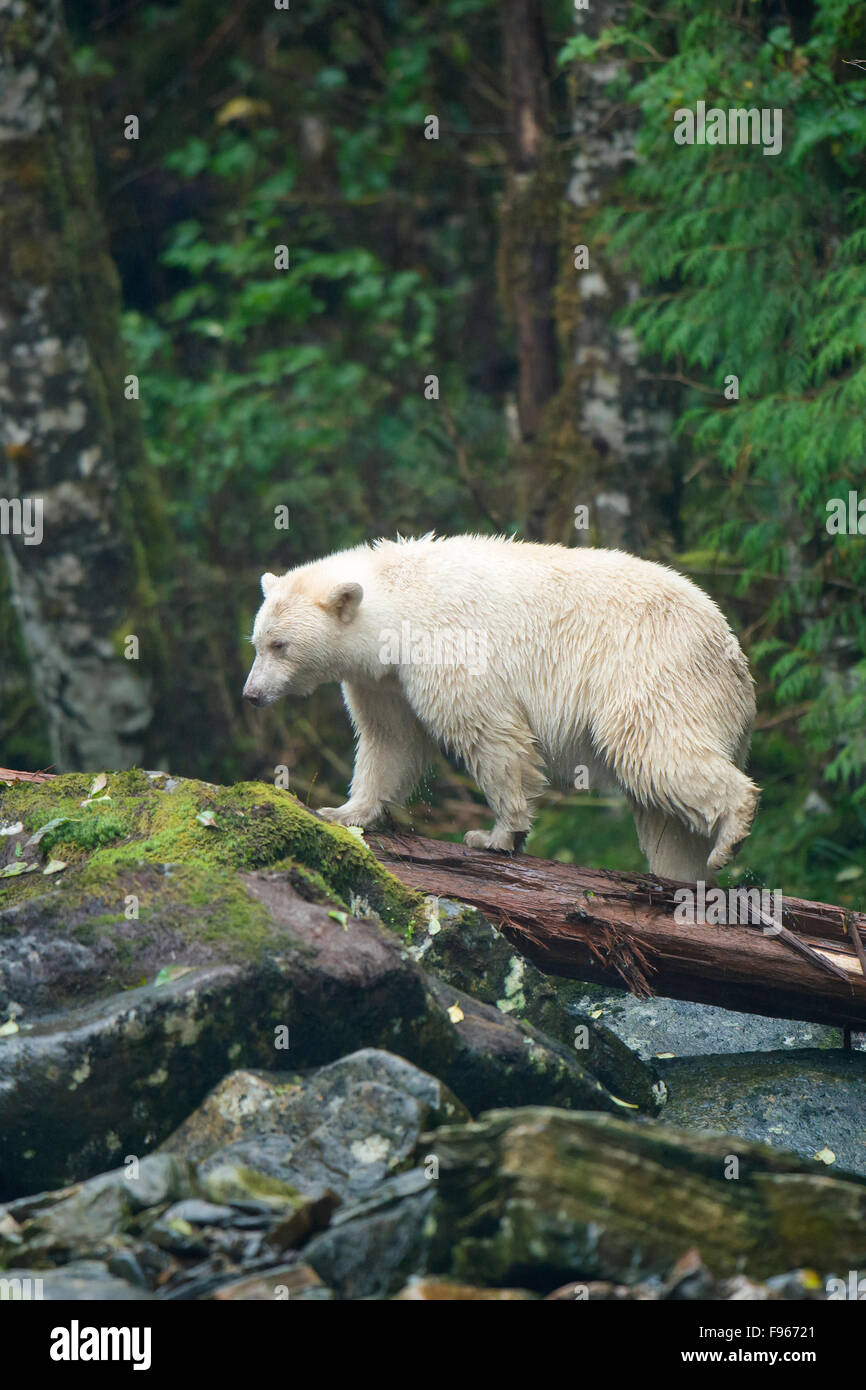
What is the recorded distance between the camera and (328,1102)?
14.8ft

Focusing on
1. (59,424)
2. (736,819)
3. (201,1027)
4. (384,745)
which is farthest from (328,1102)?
(59,424)

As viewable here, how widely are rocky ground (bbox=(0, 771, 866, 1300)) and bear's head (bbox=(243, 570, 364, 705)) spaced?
0.77 m

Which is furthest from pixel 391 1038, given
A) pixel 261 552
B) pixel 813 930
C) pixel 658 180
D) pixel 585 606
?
pixel 261 552

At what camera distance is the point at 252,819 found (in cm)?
546

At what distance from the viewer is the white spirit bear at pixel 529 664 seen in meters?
5.99

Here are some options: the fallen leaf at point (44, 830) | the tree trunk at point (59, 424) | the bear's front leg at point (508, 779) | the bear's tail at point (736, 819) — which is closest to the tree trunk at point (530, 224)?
the tree trunk at point (59, 424)

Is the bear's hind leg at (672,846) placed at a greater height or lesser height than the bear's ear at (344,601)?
lesser

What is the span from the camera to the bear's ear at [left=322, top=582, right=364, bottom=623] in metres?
6.20

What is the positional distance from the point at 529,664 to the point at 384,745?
0.91m

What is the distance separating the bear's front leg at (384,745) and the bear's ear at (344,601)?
1.56ft

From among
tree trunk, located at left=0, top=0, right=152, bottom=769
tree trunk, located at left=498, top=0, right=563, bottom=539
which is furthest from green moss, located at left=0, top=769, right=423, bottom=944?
tree trunk, located at left=498, top=0, right=563, bottom=539

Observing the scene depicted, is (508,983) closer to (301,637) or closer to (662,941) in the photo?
(662,941)

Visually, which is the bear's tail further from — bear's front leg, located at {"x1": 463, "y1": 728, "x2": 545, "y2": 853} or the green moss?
Result: the green moss

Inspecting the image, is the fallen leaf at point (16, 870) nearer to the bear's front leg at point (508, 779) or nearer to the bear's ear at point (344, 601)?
the bear's ear at point (344, 601)
